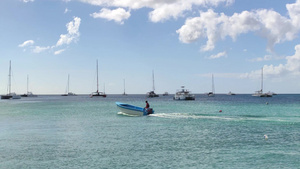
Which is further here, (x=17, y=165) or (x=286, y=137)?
(x=286, y=137)

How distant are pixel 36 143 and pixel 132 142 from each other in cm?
880

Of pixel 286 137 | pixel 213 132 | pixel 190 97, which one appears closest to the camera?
pixel 286 137

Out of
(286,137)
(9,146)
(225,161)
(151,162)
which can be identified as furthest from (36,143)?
(286,137)

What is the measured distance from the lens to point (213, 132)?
3453 cm

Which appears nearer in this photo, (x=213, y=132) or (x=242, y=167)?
(x=242, y=167)

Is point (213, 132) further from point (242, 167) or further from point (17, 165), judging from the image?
point (17, 165)

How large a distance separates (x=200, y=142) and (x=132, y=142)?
6.36 meters

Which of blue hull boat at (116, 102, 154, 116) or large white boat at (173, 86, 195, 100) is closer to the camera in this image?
blue hull boat at (116, 102, 154, 116)

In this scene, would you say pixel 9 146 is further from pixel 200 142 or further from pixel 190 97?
pixel 190 97

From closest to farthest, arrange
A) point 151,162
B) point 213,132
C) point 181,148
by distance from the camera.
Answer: point 151,162 → point 181,148 → point 213,132

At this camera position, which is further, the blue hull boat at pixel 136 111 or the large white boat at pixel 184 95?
the large white boat at pixel 184 95

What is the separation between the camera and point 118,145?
2709 centimetres

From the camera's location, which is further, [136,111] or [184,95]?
[184,95]

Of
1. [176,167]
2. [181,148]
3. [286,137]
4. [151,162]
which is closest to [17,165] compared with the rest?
Answer: [151,162]
